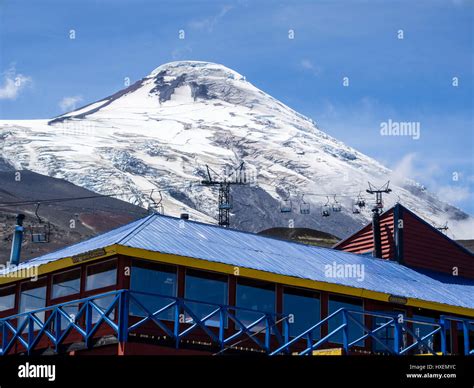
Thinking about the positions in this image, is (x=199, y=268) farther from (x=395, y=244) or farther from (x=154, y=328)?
(x=395, y=244)

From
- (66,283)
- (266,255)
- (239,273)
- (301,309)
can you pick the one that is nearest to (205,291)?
(239,273)

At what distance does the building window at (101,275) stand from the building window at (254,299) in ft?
13.5

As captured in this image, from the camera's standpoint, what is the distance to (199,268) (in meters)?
28.9

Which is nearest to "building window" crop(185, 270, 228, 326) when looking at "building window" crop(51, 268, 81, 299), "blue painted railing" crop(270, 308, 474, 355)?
"blue painted railing" crop(270, 308, 474, 355)

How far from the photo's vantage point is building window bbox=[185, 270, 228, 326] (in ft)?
94.4

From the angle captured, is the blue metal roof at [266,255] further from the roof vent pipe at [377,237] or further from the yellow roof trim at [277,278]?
the roof vent pipe at [377,237]

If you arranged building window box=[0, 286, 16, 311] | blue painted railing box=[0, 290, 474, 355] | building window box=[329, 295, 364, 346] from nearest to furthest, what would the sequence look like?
1. blue painted railing box=[0, 290, 474, 355]
2. building window box=[329, 295, 364, 346]
3. building window box=[0, 286, 16, 311]

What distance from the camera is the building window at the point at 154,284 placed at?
27750mm

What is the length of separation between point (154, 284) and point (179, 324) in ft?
7.45

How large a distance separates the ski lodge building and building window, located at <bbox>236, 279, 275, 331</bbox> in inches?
1.3

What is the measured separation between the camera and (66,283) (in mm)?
30359

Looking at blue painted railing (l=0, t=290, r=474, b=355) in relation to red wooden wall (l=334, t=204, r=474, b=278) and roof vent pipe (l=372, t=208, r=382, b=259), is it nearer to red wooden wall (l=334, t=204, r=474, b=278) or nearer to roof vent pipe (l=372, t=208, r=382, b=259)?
red wooden wall (l=334, t=204, r=474, b=278)

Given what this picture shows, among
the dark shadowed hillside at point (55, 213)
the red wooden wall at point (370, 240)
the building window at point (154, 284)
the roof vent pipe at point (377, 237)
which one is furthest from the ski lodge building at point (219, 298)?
the dark shadowed hillside at point (55, 213)

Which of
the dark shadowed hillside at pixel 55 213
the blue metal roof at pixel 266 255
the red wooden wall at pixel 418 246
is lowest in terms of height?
the blue metal roof at pixel 266 255
